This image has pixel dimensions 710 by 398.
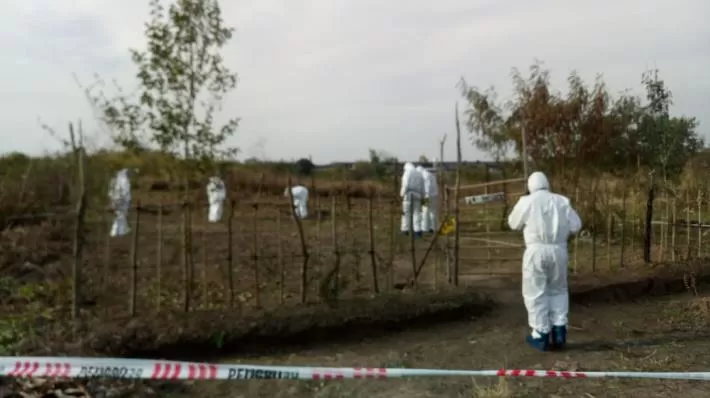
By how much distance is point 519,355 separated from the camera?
7305 mm

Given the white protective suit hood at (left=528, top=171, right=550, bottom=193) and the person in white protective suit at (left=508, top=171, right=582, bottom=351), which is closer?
the person in white protective suit at (left=508, top=171, right=582, bottom=351)

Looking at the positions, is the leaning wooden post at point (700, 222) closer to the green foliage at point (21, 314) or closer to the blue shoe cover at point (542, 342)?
the blue shoe cover at point (542, 342)

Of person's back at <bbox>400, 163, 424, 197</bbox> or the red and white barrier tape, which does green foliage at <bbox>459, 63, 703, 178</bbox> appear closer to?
person's back at <bbox>400, 163, 424, 197</bbox>

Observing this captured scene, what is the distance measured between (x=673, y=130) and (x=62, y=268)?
10.9 metres

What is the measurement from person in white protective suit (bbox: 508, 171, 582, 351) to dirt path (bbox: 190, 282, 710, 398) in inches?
10.9

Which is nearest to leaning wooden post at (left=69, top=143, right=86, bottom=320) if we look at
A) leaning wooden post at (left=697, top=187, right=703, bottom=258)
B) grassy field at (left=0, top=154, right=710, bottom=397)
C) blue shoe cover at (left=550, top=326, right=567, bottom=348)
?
grassy field at (left=0, top=154, right=710, bottom=397)

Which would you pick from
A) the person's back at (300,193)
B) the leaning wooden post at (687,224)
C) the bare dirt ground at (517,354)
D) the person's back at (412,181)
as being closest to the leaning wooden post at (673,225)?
the leaning wooden post at (687,224)

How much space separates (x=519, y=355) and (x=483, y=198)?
29.6 ft

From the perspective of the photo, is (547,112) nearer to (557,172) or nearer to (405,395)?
Result: (557,172)

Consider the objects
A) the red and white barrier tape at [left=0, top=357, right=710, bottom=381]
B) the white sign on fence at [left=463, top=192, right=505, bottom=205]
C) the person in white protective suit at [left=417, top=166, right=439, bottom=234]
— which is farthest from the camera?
the person in white protective suit at [left=417, top=166, right=439, bottom=234]

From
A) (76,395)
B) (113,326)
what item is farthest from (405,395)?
(113,326)

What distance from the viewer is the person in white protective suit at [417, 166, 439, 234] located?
619 inches

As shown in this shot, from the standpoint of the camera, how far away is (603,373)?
602cm

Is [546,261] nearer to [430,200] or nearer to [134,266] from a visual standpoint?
[134,266]
